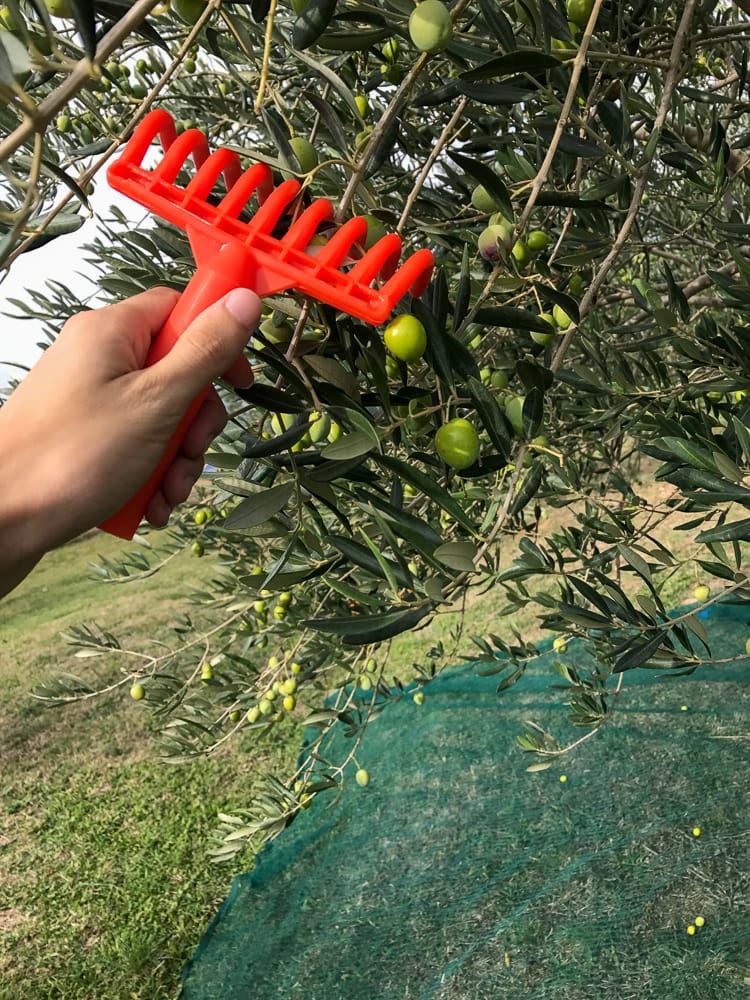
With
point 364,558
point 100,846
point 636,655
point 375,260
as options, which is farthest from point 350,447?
point 100,846

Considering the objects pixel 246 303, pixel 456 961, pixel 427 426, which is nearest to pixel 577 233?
pixel 427 426

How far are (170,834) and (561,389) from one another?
14.2 feet

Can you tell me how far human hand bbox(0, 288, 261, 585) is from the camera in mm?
900

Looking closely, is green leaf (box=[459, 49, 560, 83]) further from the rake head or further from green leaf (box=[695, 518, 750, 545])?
green leaf (box=[695, 518, 750, 545])

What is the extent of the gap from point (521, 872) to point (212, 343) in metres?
3.34

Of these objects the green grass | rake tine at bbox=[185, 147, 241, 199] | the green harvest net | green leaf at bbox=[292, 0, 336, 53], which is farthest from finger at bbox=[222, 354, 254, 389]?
the green grass

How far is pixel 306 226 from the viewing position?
785 millimetres

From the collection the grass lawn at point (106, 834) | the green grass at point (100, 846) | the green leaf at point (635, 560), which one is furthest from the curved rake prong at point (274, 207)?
the green grass at point (100, 846)

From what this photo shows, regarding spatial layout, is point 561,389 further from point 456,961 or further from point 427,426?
point 456,961

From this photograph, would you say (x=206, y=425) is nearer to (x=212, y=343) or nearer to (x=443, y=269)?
(x=212, y=343)

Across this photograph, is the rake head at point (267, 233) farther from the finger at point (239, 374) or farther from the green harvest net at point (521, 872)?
the green harvest net at point (521, 872)

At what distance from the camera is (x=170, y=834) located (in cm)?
523

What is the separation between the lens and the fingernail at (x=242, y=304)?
0.81 metres

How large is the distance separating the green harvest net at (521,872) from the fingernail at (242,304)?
255 centimetres
